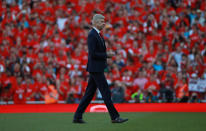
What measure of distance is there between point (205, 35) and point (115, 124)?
33.3ft

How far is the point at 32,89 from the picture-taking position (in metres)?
16.0

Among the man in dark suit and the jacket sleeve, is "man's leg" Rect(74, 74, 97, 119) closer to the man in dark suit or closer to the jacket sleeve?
the man in dark suit

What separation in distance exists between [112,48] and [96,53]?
29.5ft

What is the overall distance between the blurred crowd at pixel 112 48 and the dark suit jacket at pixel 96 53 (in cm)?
697

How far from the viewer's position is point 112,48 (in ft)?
55.6

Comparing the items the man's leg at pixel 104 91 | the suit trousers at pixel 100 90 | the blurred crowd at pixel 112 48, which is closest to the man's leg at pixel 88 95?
the suit trousers at pixel 100 90

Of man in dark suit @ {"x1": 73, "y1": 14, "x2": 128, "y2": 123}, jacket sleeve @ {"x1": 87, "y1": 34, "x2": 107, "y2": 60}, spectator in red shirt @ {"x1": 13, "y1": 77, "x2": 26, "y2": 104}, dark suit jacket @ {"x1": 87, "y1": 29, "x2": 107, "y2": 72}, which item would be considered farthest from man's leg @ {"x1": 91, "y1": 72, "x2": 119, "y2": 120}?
spectator in red shirt @ {"x1": 13, "y1": 77, "x2": 26, "y2": 104}

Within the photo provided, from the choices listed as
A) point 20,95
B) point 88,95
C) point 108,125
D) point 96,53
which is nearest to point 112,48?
point 20,95

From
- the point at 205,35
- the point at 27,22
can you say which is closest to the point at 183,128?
the point at 205,35

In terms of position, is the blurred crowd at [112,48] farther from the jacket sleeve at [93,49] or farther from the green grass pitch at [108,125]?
the jacket sleeve at [93,49]

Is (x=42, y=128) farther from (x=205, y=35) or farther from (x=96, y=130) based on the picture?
(x=205, y=35)

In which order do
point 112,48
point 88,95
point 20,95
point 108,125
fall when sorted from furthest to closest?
point 112,48, point 20,95, point 88,95, point 108,125

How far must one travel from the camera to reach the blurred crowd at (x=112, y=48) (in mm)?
15586

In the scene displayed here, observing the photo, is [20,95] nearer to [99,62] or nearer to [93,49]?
[99,62]
